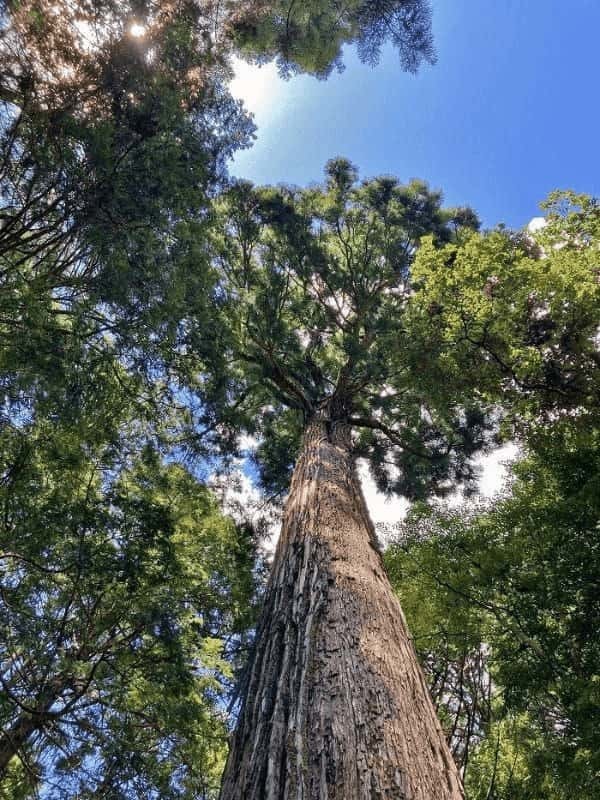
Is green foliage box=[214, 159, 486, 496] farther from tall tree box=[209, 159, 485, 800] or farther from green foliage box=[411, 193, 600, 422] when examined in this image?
green foliage box=[411, 193, 600, 422]

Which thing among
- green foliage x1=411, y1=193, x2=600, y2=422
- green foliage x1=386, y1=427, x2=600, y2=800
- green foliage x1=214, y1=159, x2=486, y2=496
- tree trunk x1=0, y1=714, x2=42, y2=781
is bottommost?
tree trunk x1=0, y1=714, x2=42, y2=781

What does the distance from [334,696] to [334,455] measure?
3301 millimetres

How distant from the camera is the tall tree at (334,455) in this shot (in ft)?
4.99

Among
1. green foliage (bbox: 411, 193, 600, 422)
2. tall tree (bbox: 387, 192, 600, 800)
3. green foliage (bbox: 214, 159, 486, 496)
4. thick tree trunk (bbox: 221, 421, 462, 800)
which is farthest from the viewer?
green foliage (bbox: 214, 159, 486, 496)

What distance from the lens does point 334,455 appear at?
4.96 metres

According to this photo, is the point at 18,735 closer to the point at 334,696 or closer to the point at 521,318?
the point at 334,696

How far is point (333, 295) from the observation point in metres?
8.77

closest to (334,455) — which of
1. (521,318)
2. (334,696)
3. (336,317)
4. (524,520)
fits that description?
(524,520)

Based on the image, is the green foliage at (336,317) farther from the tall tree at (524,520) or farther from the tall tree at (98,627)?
the tall tree at (98,627)

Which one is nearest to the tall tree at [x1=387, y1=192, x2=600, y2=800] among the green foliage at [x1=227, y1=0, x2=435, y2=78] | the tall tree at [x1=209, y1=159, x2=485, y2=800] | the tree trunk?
the tall tree at [x1=209, y1=159, x2=485, y2=800]

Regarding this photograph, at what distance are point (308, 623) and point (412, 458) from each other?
21.2ft

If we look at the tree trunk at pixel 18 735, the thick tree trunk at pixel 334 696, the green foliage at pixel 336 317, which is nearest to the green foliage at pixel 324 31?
the green foliage at pixel 336 317

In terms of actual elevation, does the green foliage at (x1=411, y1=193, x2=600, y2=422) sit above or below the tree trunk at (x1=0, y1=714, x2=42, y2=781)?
above

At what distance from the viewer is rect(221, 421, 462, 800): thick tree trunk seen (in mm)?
1381
